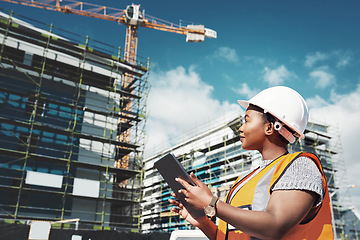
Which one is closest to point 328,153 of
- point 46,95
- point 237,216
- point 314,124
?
point 314,124

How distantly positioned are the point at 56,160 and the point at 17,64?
22.1 ft

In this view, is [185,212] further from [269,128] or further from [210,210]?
[269,128]

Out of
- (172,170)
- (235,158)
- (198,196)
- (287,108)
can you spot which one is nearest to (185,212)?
(172,170)

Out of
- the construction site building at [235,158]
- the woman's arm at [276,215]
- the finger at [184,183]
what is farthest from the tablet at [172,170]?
the construction site building at [235,158]

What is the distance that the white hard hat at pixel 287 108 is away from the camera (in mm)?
1413

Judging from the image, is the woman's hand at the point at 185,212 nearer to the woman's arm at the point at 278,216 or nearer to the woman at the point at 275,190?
the woman at the point at 275,190

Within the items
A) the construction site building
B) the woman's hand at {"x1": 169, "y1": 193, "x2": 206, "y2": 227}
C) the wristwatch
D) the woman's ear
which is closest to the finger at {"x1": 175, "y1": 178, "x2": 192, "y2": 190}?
the wristwatch

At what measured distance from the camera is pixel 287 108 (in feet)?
4.65

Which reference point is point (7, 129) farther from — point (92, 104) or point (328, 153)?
point (328, 153)

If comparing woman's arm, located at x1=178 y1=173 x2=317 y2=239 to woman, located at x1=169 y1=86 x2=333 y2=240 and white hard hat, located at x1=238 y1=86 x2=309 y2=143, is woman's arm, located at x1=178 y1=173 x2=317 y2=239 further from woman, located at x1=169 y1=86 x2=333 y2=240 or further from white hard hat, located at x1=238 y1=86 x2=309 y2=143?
white hard hat, located at x1=238 y1=86 x2=309 y2=143

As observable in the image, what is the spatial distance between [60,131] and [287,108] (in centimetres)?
2019

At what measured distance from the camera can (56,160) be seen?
19094 mm

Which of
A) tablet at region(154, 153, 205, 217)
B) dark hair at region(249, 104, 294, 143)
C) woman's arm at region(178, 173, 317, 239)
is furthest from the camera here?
dark hair at region(249, 104, 294, 143)

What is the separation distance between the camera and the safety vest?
1.14 meters
